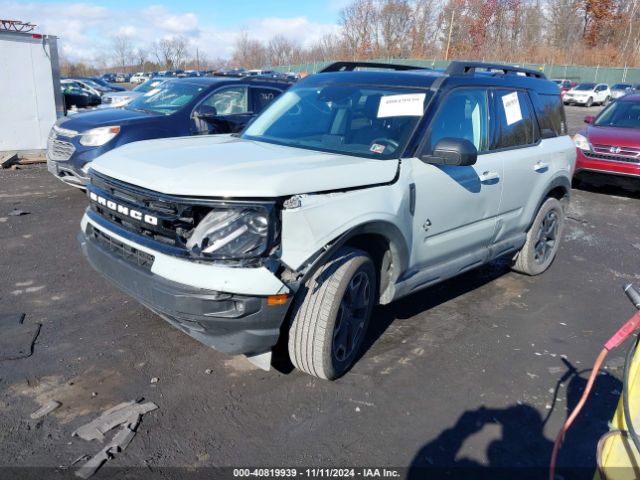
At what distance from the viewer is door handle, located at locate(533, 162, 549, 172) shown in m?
4.96

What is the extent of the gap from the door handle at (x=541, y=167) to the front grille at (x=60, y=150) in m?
5.69

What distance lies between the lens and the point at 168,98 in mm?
8227

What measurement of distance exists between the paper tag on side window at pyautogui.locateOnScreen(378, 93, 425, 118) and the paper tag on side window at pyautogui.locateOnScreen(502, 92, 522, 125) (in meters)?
1.15

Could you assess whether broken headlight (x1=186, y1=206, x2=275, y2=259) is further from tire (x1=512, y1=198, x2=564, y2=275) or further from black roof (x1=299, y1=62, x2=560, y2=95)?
tire (x1=512, y1=198, x2=564, y2=275)

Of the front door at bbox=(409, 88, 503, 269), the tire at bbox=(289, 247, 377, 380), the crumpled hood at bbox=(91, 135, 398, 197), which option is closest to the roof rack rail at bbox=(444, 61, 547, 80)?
the front door at bbox=(409, 88, 503, 269)

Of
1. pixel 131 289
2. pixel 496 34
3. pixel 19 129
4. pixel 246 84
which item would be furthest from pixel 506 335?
pixel 496 34

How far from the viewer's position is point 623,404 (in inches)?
74.3

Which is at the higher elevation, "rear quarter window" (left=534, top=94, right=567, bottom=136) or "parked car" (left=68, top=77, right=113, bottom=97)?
"rear quarter window" (left=534, top=94, right=567, bottom=136)

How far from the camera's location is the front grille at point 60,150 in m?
7.16

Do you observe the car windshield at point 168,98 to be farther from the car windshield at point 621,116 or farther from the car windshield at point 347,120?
the car windshield at point 621,116

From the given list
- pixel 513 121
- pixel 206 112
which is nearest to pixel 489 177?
pixel 513 121

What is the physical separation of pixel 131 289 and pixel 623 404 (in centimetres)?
251

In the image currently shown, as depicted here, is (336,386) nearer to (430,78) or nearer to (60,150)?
(430,78)

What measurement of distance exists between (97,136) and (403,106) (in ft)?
15.9
